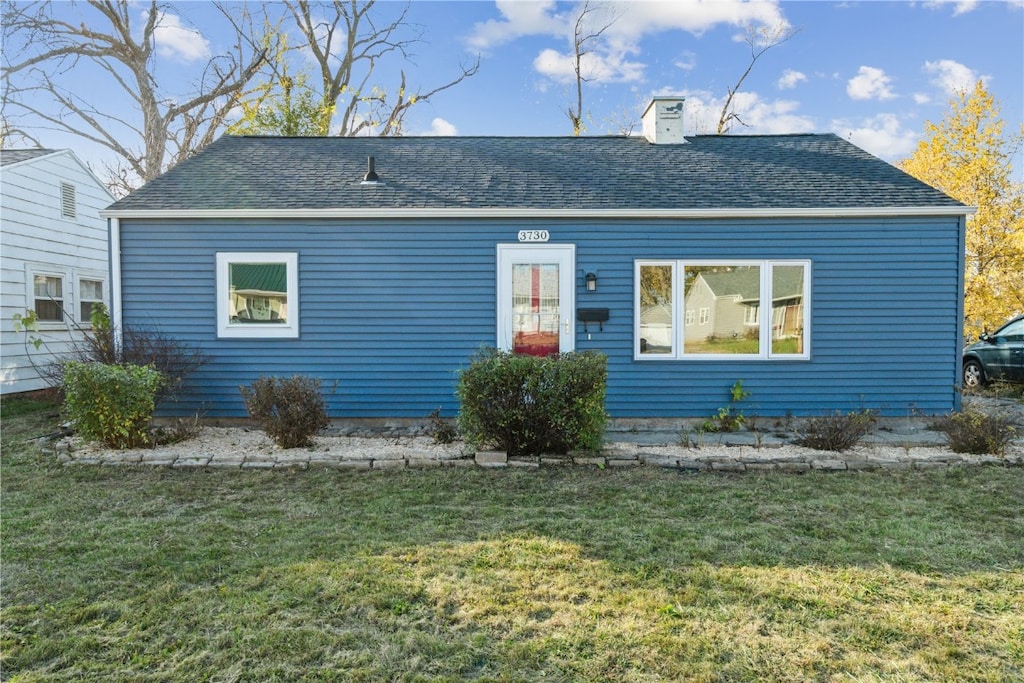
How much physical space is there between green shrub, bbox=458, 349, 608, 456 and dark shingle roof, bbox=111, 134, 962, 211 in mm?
2749

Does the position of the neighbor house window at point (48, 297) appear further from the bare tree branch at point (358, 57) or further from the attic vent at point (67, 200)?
the bare tree branch at point (358, 57)

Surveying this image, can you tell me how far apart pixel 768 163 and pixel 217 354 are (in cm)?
850

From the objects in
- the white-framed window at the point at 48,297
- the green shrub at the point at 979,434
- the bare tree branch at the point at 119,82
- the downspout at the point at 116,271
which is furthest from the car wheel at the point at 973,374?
the bare tree branch at the point at 119,82

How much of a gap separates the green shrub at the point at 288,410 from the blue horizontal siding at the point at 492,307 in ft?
4.41

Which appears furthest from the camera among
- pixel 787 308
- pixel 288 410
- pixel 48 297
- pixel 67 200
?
pixel 67 200

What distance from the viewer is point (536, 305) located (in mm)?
7832

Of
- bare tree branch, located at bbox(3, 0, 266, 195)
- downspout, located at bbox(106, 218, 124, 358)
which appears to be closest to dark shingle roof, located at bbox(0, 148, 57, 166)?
downspout, located at bbox(106, 218, 124, 358)

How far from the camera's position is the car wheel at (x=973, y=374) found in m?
11.1

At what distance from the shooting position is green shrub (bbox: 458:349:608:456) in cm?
574

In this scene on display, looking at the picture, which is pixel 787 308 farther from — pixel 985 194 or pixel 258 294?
pixel 985 194

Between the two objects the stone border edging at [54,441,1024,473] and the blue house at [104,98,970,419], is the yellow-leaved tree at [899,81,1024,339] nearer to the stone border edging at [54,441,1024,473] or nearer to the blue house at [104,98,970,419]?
the blue house at [104,98,970,419]

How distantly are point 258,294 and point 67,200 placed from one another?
6.30 metres

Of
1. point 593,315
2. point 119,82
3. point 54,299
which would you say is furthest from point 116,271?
point 119,82

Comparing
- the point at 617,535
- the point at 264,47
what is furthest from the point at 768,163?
the point at 264,47
